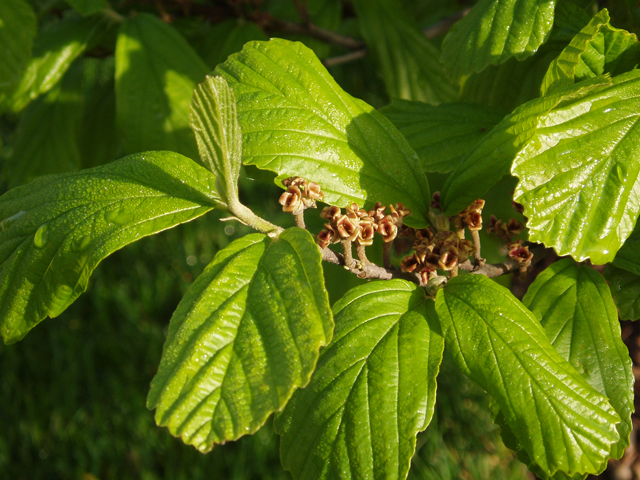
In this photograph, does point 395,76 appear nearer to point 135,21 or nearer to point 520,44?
point 135,21

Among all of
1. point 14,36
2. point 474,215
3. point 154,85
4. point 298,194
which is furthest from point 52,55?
point 474,215

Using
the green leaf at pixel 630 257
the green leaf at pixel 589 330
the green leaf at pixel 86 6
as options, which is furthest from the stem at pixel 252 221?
the green leaf at pixel 86 6

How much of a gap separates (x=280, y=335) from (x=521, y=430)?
29cm

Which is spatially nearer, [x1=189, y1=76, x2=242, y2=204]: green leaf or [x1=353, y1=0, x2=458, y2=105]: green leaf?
[x1=189, y1=76, x2=242, y2=204]: green leaf

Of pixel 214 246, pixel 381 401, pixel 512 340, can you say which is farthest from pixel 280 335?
pixel 214 246

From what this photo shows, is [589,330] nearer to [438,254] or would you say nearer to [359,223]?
[438,254]

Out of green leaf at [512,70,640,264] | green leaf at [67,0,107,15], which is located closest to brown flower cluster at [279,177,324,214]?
green leaf at [512,70,640,264]

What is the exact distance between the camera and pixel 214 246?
3.51m

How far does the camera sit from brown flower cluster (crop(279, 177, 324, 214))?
690 mm

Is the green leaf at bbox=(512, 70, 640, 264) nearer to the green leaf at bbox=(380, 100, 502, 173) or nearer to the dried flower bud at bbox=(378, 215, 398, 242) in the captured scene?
the dried flower bud at bbox=(378, 215, 398, 242)

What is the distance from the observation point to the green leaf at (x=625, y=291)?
32.7 inches

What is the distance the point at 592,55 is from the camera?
76 cm

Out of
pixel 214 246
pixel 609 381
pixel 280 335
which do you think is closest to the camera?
pixel 280 335

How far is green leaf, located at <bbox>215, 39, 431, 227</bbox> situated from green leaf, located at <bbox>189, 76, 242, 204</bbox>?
10cm
